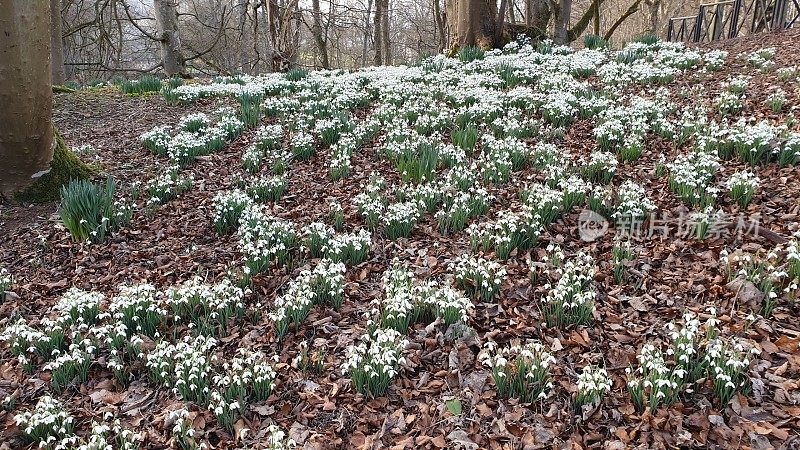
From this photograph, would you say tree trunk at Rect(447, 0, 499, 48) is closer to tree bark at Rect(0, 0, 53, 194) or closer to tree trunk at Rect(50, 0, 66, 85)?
tree bark at Rect(0, 0, 53, 194)

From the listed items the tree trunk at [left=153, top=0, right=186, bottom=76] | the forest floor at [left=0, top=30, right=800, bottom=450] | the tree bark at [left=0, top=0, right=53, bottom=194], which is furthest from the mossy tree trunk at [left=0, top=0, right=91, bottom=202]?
the tree trunk at [left=153, top=0, right=186, bottom=76]

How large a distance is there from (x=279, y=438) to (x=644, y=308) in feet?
8.69

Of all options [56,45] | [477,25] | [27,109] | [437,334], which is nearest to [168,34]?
[56,45]

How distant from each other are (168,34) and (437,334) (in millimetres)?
11446

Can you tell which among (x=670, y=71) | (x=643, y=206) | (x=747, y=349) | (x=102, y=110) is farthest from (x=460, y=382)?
(x=102, y=110)

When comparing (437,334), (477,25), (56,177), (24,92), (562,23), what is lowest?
(437,334)

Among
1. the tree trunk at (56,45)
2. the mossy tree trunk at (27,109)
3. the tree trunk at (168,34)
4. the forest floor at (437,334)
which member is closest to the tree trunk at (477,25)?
the tree trunk at (168,34)

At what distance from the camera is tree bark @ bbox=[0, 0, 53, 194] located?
4766 millimetres

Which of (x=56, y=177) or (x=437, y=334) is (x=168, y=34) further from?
(x=437, y=334)

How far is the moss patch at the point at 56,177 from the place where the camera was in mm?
5422

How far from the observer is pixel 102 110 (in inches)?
348

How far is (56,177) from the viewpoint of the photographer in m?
5.57

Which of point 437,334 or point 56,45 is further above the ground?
point 56,45

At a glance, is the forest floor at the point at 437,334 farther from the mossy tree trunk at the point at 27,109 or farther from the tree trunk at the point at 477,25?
the tree trunk at the point at 477,25
